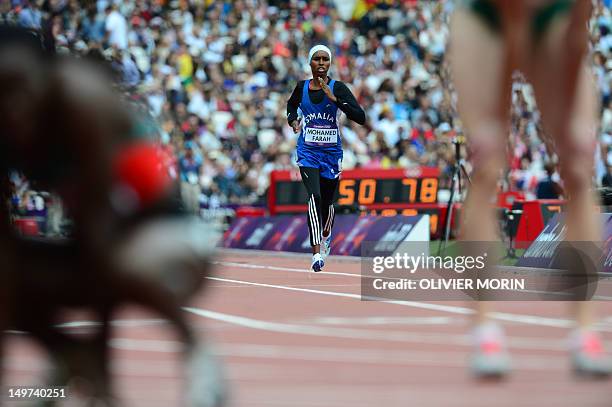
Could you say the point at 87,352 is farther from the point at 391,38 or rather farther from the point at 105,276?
the point at 391,38

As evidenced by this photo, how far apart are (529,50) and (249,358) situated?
1935 mm

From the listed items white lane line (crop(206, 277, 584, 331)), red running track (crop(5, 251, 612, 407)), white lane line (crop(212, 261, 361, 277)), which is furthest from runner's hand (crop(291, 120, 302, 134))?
red running track (crop(5, 251, 612, 407))

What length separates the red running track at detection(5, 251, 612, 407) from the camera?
17.4ft

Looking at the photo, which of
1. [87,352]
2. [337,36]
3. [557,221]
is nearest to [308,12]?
[337,36]

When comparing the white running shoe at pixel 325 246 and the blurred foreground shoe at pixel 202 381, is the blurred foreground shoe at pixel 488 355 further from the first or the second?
the white running shoe at pixel 325 246

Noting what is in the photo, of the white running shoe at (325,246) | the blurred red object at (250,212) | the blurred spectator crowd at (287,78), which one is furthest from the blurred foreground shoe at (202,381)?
the blurred red object at (250,212)

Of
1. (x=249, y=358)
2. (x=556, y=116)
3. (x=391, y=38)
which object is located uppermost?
(x=391, y=38)

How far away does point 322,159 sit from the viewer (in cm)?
1516

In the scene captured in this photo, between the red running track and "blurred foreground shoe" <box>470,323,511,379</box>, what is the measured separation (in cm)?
6

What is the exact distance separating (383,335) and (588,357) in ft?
7.32

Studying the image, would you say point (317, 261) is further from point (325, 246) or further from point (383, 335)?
point (383, 335)

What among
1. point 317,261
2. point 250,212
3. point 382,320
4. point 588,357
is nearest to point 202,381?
point 588,357

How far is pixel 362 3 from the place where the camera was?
35.8 m

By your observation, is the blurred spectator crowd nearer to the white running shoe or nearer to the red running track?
the white running shoe
